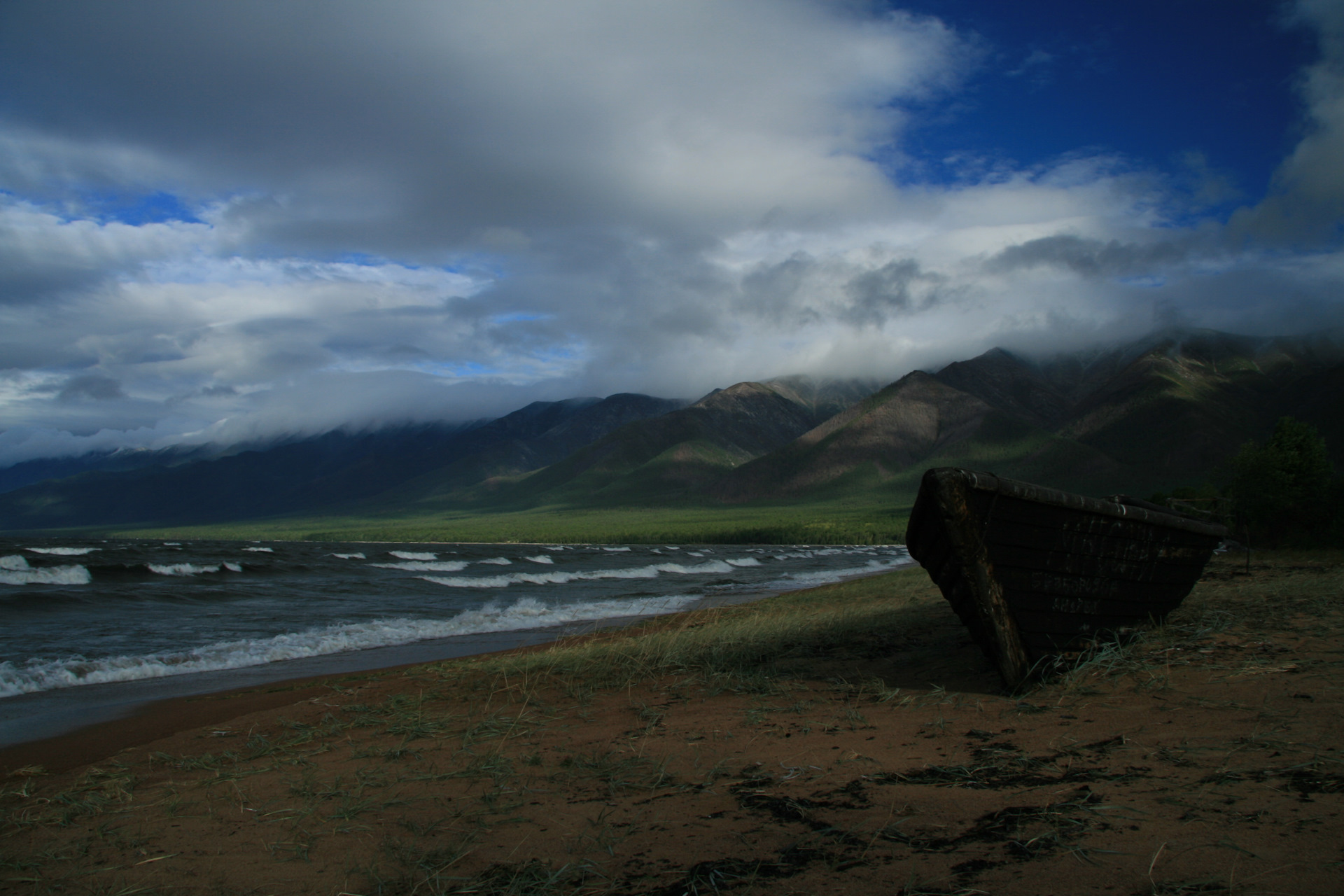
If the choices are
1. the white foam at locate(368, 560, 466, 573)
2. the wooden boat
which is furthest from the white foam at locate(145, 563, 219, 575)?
the wooden boat

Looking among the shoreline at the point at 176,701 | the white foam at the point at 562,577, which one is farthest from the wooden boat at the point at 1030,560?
the white foam at the point at 562,577

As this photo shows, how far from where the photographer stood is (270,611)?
24.4 metres

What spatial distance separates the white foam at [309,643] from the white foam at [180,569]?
2271 cm

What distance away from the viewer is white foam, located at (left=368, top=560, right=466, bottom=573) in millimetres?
46522

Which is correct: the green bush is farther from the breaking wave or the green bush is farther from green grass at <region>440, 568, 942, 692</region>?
the breaking wave

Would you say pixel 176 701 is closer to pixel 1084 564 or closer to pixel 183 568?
pixel 1084 564

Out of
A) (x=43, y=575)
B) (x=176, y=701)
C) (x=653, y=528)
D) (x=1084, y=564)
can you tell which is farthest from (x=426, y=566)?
(x=653, y=528)

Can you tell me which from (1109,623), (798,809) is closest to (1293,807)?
(798,809)

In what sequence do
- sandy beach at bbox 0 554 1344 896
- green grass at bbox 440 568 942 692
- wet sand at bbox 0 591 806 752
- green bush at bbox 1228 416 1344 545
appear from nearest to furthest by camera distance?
sandy beach at bbox 0 554 1344 896, wet sand at bbox 0 591 806 752, green grass at bbox 440 568 942 692, green bush at bbox 1228 416 1344 545

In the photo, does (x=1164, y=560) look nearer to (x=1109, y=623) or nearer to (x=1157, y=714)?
(x=1109, y=623)

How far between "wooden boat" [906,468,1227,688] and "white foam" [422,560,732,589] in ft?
100

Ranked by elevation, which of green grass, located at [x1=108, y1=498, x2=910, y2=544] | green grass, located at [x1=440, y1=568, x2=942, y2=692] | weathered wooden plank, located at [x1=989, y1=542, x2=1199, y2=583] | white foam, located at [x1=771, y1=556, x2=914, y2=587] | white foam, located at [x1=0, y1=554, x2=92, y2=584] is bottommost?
green grass, located at [x1=108, y1=498, x2=910, y2=544]

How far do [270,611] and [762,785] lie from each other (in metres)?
23.8

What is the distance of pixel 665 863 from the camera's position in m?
4.20
